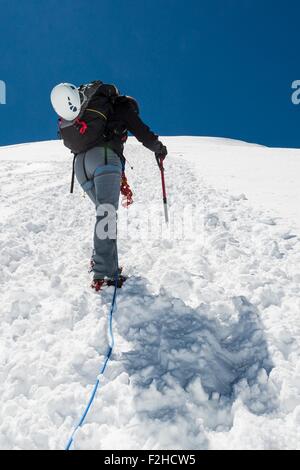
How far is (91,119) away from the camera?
4.84 m

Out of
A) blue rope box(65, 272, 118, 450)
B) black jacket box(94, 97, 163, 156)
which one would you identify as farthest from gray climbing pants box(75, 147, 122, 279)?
blue rope box(65, 272, 118, 450)

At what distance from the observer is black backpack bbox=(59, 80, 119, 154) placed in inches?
191

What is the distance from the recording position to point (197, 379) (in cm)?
337

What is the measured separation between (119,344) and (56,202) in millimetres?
7275

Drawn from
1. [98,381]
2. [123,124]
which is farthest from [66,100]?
[98,381]

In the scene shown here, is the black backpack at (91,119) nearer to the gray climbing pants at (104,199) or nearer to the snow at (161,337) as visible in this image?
the gray climbing pants at (104,199)

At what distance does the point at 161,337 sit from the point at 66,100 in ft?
9.66

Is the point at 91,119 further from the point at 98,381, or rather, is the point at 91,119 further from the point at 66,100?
the point at 98,381

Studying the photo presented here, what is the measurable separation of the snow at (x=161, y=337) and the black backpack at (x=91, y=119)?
1874mm

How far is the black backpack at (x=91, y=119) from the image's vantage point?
15.9 feet

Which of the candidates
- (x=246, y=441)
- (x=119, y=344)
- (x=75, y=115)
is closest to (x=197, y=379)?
(x=246, y=441)

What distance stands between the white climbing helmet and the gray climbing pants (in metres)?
0.51

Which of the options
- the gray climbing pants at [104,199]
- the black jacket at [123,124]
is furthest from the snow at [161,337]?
the black jacket at [123,124]

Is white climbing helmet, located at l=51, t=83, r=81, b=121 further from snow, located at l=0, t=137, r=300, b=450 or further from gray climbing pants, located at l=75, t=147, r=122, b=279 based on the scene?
snow, located at l=0, t=137, r=300, b=450
